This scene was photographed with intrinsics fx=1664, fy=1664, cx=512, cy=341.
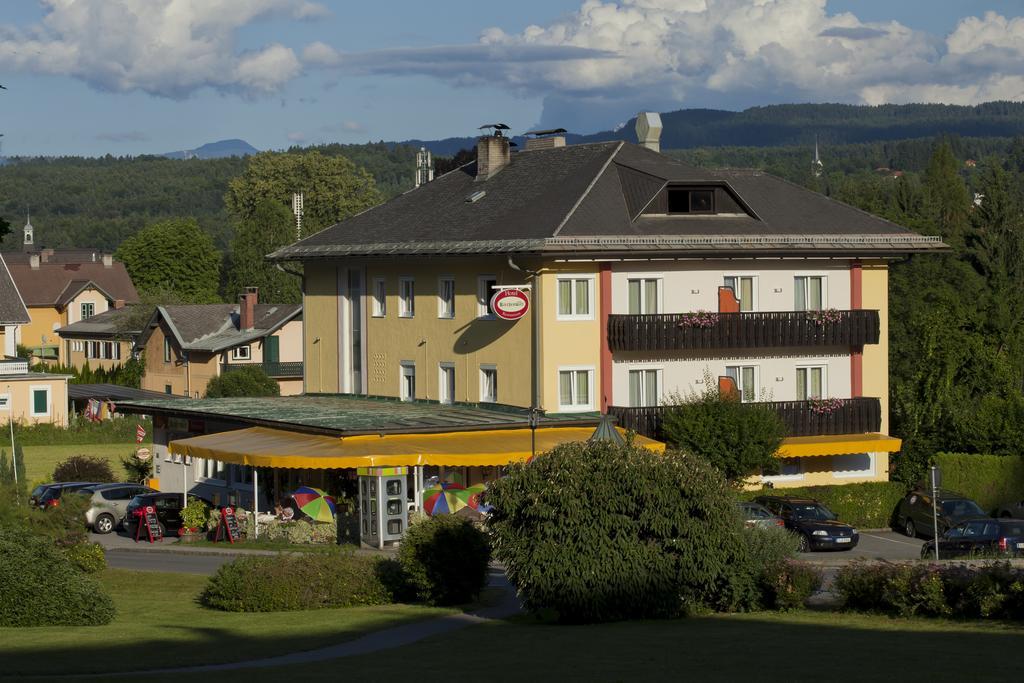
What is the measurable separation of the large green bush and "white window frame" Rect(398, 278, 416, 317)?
26808mm

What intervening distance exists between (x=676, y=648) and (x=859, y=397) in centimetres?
3258

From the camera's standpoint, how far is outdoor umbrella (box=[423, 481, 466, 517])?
45.6 meters

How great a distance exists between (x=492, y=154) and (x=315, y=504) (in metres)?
17.6

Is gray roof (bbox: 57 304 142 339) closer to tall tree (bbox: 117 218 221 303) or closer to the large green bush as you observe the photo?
tall tree (bbox: 117 218 221 303)

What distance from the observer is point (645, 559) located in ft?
91.4

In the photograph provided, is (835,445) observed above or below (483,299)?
below

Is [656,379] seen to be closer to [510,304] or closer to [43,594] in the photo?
[510,304]

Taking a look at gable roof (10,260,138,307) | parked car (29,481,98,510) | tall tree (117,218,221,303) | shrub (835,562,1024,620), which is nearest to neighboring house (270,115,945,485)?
parked car (29,481,98,510)

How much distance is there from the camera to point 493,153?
5853 centimetres

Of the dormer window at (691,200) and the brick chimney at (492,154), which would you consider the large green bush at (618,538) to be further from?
the brick chimney at (492,154)

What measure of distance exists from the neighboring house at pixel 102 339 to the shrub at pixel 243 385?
2174cm

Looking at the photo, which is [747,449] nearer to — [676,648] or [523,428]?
[523,428]

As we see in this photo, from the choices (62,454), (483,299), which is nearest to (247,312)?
(62,454)

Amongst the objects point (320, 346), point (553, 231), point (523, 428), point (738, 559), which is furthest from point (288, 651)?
point (320, 346)
